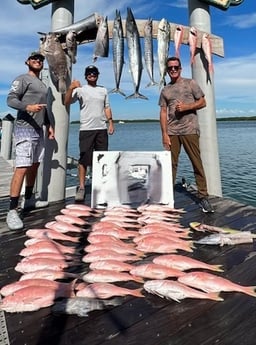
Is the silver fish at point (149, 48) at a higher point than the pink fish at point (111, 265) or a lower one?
higher

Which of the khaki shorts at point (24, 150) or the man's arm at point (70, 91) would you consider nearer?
the khaki shorts at point (24, 150)

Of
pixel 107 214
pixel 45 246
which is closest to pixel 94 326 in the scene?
pixel 45 246

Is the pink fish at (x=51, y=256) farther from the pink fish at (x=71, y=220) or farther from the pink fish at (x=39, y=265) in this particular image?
the pink fish at (x=71, y=220)

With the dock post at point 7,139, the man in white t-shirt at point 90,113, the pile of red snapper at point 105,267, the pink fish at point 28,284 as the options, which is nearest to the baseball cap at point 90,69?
the man in white t-shirt at point 90,113

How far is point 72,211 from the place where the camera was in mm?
4035

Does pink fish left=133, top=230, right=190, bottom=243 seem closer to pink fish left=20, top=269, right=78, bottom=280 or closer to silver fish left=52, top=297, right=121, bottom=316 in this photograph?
pink fish left=20, top=269, right=78, bottom=280

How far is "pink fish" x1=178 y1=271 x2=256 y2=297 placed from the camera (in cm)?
221

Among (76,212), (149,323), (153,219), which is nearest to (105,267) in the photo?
(149,323)

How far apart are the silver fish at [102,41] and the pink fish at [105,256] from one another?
126 inches

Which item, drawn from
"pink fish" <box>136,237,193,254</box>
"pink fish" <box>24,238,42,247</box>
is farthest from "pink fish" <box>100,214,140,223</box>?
"pink fish" <box>24,238,42,247</box>

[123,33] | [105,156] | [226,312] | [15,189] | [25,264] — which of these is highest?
[123,33]

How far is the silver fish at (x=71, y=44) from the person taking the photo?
478 cm

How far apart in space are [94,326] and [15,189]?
236 cm

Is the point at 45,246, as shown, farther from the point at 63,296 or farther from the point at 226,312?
the point at 226,312
